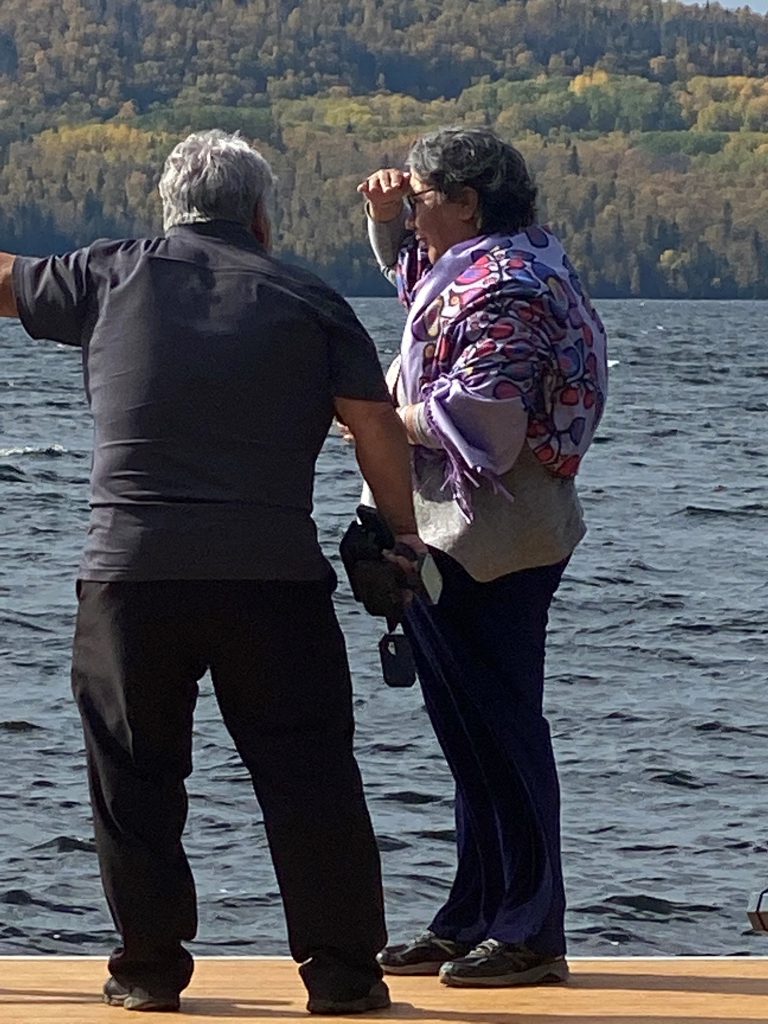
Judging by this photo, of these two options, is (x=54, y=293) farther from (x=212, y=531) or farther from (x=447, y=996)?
(x=447, y=996)

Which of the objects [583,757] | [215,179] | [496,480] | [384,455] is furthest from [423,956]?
[583,757]

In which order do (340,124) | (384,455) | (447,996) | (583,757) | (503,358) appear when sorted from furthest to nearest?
(340,124) < (583,757) < (447,996) < (503,358) < (384,455)

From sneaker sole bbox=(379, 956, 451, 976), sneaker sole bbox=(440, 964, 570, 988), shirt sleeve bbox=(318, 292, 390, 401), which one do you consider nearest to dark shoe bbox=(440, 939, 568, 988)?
sneaker sole bbox=(440, 964, 570, 988)

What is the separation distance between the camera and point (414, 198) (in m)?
4.43

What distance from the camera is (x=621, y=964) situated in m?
4.64

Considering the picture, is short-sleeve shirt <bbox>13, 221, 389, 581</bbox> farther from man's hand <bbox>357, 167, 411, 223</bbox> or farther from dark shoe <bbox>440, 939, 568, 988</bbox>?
dark shoe <bbox>440, 939, 568, 988</bbox>

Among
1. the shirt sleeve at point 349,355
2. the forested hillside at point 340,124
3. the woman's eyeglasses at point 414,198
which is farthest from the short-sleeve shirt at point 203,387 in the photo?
the forested hillside at point 340,124

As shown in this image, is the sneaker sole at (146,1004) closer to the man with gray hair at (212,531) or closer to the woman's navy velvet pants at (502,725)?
the man with gray hair at (212,531)

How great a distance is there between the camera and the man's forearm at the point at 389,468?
13.3 feet

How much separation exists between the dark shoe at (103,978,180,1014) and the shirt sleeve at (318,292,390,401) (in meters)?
1.21

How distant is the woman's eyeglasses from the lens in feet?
14.4

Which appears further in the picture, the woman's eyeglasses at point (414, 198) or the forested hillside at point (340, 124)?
the forested hillside at point (340, 124)

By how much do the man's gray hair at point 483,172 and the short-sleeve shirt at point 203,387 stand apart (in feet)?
1.59

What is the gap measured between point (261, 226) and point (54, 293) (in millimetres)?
413
